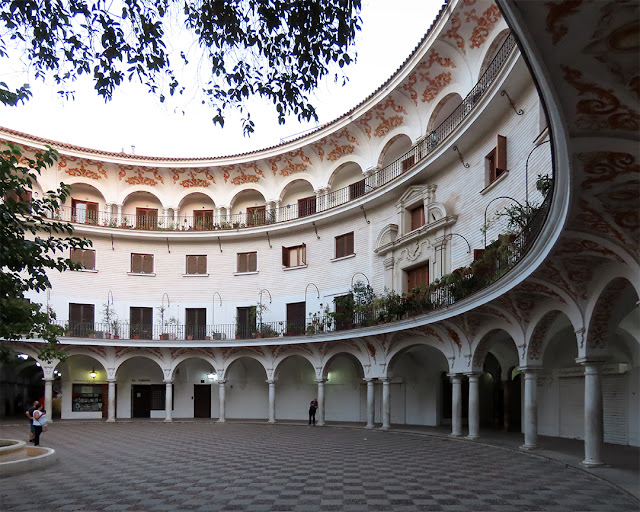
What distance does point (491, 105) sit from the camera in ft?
56.4

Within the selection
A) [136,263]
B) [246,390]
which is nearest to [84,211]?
[136,263]

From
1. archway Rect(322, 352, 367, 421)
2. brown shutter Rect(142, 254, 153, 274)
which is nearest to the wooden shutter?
brown shutter Rect(142, 254, 153, 274)

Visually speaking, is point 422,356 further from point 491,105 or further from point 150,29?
point 150,29

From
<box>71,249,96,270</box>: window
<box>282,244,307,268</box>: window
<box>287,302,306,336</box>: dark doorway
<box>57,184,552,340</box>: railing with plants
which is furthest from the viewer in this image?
<box>71,249,96,270</box>: window

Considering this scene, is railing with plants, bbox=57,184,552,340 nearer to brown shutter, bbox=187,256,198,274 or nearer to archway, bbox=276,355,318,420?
archway, bbox=276,355,318,420

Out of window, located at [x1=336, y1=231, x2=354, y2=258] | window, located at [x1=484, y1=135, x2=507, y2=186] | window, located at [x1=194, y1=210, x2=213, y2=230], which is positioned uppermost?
A: window, located at [x1=194, y1=210, x2=213, y2=230]

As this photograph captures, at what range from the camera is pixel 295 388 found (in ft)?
100

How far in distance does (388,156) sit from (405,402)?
10.9m

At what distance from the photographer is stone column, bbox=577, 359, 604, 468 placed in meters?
12.3

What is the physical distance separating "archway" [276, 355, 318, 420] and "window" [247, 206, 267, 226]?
7.16 m

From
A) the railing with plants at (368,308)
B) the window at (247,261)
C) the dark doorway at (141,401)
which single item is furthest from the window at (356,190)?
the dark doorway at (141,401)

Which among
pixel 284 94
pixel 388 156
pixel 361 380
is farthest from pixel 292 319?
pixel 284 94

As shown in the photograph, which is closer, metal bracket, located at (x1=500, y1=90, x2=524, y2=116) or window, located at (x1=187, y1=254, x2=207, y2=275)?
metal bracket, located at (x1=500, y1=90, x2=524, y2=116)

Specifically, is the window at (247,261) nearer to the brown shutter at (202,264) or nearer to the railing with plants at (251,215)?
the railing with plants at (251,215)
